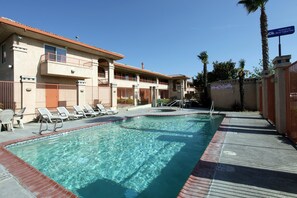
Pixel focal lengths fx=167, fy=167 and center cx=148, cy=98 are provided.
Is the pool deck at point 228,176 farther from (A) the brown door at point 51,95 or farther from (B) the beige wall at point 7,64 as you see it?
(B) the beige wall at point 7,64

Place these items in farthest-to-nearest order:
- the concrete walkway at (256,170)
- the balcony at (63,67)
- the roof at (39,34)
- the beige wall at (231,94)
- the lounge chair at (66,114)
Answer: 1. the beige wall at (231,94)
2. the balcony at (63,67)
3. the lounge chair at (66,114)
4. the roof at (39,34)
5. the concrete walkway at (256,170)

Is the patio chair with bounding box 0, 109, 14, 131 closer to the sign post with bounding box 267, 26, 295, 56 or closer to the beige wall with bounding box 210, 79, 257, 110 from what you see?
the sign post with bounding box 267, 26, 295, 56

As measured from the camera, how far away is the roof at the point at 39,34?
11711mm

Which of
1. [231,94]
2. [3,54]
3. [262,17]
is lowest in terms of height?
[231,94]

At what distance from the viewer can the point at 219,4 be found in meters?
12.0

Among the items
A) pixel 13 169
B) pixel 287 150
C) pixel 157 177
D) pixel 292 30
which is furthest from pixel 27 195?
pixel 292 30

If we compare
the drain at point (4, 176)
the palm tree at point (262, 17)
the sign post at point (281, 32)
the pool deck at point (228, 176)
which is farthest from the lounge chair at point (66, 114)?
the palm tree at point (262, 17)

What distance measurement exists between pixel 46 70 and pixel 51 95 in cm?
244

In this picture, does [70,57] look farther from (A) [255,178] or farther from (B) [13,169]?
(A) [255,178]

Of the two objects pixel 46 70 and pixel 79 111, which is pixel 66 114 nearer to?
pixel 79 111

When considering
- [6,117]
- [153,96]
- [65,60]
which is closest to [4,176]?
[6,117]

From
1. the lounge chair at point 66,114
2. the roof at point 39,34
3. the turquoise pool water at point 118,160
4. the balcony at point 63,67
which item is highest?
the roof at point 39,34

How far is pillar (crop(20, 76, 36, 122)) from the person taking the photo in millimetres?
10914

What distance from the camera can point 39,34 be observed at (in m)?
13.4
